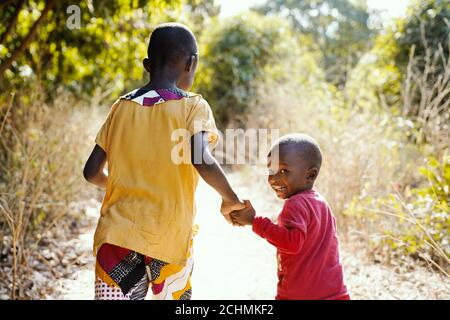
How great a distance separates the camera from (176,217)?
6.13 ft

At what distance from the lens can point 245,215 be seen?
209 cm

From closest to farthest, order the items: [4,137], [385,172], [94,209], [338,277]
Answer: [338,277] < [385,172] < [4,137] < [94,209]

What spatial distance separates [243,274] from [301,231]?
2084 mm

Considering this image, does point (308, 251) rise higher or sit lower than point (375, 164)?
lower

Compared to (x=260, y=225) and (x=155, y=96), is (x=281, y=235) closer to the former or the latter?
(x=260, y=225)

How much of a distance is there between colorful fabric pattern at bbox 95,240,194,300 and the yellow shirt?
0.14ft

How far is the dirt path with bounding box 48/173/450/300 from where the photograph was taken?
3314 mm

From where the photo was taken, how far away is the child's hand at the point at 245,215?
2.08 metres

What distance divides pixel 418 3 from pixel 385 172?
2.59 m

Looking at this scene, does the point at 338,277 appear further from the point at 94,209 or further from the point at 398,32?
the point at 398,32

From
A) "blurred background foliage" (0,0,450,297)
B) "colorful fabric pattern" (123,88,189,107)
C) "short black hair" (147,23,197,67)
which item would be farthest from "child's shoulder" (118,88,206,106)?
"blurred background foliage" (0,0,450,297)

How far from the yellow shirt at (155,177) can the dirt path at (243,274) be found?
1511mm

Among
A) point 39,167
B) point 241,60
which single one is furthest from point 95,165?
point 241,60
